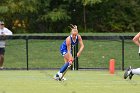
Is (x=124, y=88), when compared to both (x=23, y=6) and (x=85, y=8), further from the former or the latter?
(x=85, y=8)

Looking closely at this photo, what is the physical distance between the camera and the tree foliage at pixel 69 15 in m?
43.4

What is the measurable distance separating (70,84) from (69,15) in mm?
27097

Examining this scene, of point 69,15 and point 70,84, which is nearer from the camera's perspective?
point 70,84

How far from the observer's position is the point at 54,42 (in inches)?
1126

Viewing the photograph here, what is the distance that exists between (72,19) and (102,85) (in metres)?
27.4

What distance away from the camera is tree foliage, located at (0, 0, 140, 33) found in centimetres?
4341

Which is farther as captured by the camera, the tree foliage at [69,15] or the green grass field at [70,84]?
the tree foliage at [69,15]

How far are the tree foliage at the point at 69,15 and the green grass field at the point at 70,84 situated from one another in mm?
21266

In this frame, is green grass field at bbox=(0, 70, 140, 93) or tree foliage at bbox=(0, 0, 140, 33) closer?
green grass field at bbox=(0, 70, 140, 93)

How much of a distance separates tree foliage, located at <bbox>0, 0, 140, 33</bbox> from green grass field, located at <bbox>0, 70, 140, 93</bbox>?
2127cm

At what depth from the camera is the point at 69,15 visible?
45.5 meters

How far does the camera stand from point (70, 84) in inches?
733

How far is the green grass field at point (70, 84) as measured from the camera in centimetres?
1694

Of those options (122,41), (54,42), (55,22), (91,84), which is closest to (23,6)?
(55,22)
